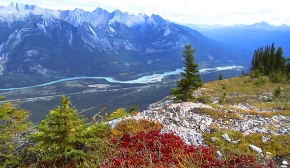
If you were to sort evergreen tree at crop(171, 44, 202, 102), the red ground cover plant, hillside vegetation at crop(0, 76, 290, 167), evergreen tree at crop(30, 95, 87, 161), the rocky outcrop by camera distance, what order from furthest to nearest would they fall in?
evergreen tree at crop(171, 44, 202, 102)
the rocky outcrop
evergreen tree at crop(30, 95, 87, 161)
hillside vegetation at crop(0, 76, 290, 167)
the red ground cover plant

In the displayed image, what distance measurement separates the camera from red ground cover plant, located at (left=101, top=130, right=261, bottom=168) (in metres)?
6.95

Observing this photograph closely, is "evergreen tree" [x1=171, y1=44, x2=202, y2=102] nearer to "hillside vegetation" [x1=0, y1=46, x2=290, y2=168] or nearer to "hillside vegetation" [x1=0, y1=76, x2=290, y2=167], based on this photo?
"hillside vegetation" [x1=0, y1=46, x2=290, y2=168]

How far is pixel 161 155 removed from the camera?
25.8ft

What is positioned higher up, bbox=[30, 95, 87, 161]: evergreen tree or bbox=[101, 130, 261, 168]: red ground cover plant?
bbox=[30, 95, 87, 161]: evergreen tree

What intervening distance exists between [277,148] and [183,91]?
20.5m

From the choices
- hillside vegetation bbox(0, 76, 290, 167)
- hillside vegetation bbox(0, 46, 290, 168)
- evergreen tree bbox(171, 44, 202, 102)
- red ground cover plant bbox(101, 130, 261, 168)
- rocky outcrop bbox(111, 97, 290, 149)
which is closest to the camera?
red ground cover plant bbox(101, 130, 261, 168)

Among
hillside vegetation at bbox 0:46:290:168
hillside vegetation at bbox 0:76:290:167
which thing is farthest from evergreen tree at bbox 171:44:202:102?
hillside vegetation at bbox 0:76:290:167

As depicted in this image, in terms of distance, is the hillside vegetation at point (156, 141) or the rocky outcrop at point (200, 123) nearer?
the hillside vegetation at point (156, 141)

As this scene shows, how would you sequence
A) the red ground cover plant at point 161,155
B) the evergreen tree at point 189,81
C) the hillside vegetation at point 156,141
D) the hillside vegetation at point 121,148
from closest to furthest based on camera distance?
the red ground cover plant at point 161,155
the hillside vegetation at point 121,148
the hillside vegetation at point 156,141
the evergreen tree at point 189,81

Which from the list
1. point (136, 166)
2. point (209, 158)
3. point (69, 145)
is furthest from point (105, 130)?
point (209, 158)

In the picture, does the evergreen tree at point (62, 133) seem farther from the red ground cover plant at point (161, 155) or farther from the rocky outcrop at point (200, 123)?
the rocky outcrop at point (200, 123)

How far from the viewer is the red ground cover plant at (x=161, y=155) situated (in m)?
6.95

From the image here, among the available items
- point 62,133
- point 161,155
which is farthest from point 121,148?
point 62,133

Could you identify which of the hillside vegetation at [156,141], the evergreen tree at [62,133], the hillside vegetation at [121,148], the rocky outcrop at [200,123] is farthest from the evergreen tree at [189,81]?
the evergreen tree at [62,133]
